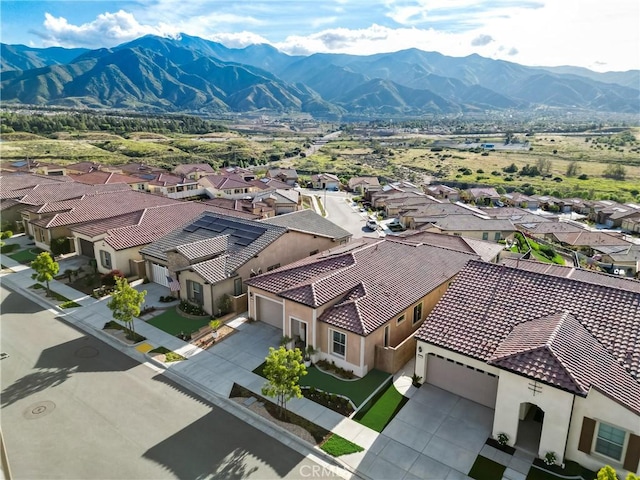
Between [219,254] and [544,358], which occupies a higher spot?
[544,358]

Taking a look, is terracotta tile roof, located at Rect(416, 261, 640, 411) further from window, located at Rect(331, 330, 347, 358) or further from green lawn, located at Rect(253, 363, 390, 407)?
window, located at Rect(331, 330, 347, 358)

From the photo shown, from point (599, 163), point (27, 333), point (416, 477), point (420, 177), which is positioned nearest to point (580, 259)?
point (416, 477)

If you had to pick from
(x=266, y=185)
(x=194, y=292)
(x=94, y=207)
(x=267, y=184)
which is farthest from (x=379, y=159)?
(x=194, y=292)

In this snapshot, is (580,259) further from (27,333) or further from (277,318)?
(27,333)

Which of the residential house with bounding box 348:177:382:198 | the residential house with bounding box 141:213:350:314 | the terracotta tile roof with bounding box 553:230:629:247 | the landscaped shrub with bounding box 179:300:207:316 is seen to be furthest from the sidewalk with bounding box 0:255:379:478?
the residential house with bounding box 348:177:382:198

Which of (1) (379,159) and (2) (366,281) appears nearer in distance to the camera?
(2) (366,281)

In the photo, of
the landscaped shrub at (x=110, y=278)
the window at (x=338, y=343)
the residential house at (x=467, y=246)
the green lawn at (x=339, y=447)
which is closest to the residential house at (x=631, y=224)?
the residential house at (x=467, y=246)

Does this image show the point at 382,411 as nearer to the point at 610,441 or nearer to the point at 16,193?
the point at 610,441
